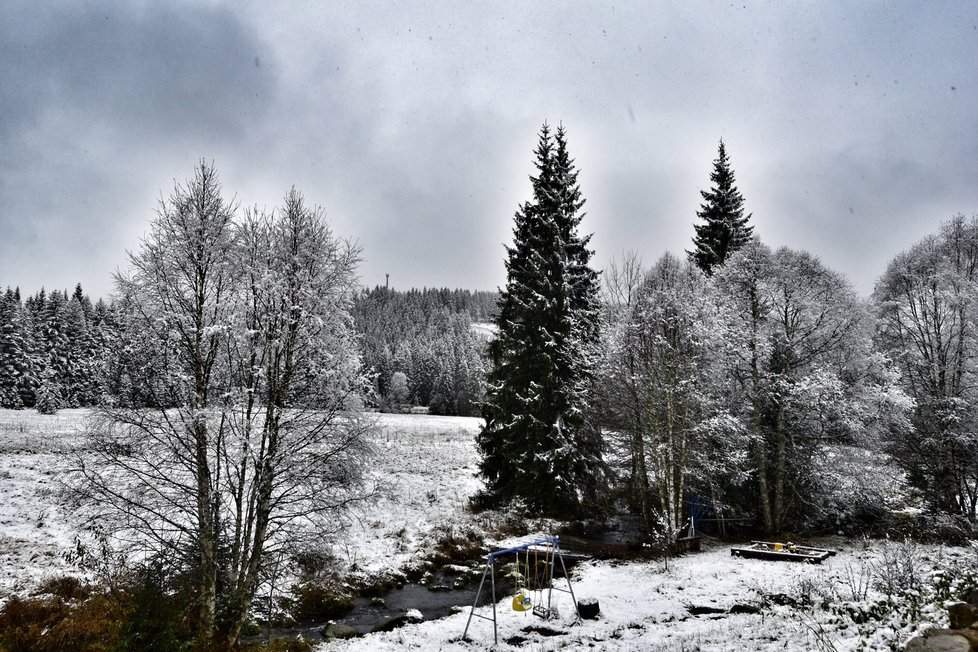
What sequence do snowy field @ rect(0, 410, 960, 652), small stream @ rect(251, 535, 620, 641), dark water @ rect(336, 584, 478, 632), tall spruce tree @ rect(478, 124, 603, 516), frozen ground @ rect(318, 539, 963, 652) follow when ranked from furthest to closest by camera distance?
tall spruce tree @ rect(478, 124, 603, 516) → dark water @ rect(336, 584, 478, 632) → small stream @ rect(251, 535, 620, 641) → snowy field @ rect(0, 410, 960, 652) → frozen ground @ rect(318, 539, 963, 652)

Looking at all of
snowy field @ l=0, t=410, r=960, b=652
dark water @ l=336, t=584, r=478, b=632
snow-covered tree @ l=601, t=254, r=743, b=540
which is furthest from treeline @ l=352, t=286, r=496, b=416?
dark water @ l=336, t=584, r=478, b=632

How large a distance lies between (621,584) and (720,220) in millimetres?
20319

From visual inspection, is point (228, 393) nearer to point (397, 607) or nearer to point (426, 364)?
point (397, 607)

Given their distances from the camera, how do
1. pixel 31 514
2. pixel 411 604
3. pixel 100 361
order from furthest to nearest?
pixel 31 514 < pixel 411 604 < pixel 100 361

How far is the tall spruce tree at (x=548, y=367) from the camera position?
73.6 feet

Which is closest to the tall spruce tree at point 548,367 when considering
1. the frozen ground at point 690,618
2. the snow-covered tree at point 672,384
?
the snow-covered tree at point 672,384

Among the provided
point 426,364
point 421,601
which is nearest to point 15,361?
point 426,364

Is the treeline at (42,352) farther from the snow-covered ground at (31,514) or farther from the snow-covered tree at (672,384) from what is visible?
the snow-covered tree at (672,384)

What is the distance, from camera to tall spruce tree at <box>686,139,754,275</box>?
26844 millimetres

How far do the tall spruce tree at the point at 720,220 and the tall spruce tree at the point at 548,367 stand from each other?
784 cm

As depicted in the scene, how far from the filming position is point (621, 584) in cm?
1520

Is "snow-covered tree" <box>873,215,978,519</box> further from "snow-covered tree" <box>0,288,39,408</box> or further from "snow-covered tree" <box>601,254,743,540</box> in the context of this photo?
"snow-covered tree" <box>0,288,39,408</box>

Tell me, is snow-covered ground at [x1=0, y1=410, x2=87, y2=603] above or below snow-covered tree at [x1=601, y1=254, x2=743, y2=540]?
below

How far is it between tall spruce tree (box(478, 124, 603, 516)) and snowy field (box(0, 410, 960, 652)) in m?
3.30
